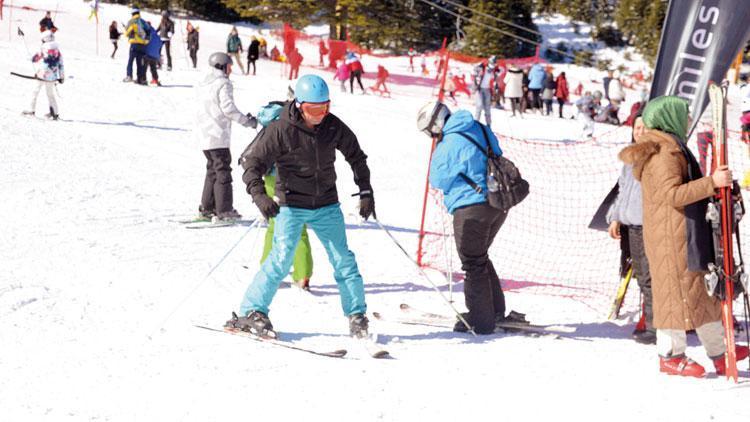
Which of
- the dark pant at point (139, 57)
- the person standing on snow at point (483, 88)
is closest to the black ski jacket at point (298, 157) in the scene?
the person standing on snow at point (483, 88)

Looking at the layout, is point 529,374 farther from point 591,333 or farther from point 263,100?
point 263,100

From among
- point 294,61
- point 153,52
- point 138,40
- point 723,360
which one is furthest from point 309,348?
point 294,61

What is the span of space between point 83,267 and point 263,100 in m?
12.2

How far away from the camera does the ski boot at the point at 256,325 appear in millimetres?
5566

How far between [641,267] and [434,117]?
66.3 inches

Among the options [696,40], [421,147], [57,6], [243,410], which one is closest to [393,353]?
[243,410]

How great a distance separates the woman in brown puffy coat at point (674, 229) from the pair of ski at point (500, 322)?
119 cm

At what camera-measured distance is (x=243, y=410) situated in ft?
14.5

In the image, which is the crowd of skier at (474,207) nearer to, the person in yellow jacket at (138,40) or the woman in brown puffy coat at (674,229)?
the woman in brown puffy coat at (674,229)

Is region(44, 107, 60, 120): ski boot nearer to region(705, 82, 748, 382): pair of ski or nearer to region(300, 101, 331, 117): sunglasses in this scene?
region(300, 101, 331, 117): sunglasses

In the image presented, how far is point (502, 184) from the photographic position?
5.70 meters

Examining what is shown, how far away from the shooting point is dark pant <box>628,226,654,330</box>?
5891 mm

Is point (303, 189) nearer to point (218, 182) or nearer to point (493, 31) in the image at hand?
point (218, 182)

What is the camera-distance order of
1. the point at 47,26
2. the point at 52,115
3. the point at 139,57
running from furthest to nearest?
the point at 139,57 < the point at 47,26 < the point at 52,115
